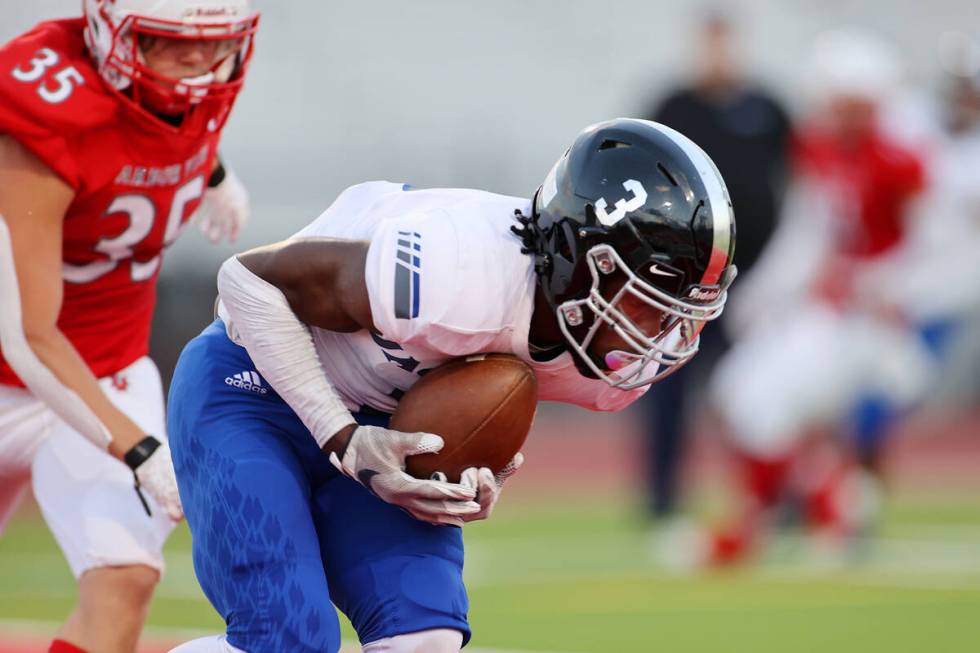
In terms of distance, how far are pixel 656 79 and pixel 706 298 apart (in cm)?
1313

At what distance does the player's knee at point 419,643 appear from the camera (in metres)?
3.29

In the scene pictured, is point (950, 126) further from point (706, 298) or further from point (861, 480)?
point (706, 298)

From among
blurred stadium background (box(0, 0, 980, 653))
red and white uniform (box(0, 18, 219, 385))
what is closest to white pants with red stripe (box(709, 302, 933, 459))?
blurred stadium background (box(0, 0, 980, 653))

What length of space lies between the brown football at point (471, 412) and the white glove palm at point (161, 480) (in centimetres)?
68

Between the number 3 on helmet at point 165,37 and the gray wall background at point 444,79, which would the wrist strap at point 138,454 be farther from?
the gray wall background at point 444,79

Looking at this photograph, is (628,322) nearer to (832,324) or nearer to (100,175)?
(100,175)

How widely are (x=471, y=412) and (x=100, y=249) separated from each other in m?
1.31

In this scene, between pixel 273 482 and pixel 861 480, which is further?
pixel 861 480

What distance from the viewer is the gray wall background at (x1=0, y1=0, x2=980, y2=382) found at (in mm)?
13312

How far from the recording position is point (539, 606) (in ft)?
21.4

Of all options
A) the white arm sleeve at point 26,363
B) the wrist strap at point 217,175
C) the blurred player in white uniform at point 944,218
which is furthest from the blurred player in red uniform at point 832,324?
the white arm sleeve at point 26,363

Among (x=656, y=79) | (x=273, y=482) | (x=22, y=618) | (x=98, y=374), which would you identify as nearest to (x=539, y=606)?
(x=22, y=618)

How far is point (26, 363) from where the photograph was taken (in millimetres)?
3734

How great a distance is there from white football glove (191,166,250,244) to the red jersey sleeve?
2.11ft
